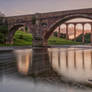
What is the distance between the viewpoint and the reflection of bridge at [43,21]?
4050 centimetres

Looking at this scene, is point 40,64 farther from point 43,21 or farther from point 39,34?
point 39,34

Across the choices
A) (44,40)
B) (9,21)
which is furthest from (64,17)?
(9,21)

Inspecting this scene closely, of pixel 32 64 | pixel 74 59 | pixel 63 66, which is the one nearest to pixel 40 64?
pixel 32 64

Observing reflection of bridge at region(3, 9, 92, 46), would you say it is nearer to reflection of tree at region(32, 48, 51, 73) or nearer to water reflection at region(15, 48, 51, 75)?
reflection of tree at region(32, 48, 51, 73)

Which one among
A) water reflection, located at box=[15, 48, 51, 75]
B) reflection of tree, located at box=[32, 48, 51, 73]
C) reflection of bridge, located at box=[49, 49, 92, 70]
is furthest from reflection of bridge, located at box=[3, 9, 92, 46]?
water reflection, located at box=[15, 48, 51, 75]

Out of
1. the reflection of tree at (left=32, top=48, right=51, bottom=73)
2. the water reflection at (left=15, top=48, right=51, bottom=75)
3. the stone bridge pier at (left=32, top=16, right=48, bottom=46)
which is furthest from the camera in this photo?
the stone bridge pier at (left=32, top=16, right=48, bottom=46)

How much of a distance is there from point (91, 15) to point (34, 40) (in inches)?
781

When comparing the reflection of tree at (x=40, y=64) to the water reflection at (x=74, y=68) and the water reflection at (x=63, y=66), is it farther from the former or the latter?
the water reflection at (x=74, y=68)

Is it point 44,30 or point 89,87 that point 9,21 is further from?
point 89,87

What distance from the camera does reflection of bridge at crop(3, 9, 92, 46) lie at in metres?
40.5

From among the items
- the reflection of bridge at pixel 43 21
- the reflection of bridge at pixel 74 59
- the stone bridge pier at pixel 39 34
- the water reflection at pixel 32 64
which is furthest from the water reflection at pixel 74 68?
the stone bridge pier at pixel 39 34

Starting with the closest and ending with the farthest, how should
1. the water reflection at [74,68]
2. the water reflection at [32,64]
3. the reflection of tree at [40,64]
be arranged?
the water reflection at [74,68]
the water reflection at [32,64]
the reflection of tree at [40,64]

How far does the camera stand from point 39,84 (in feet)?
20.7

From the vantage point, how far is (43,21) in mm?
47344
